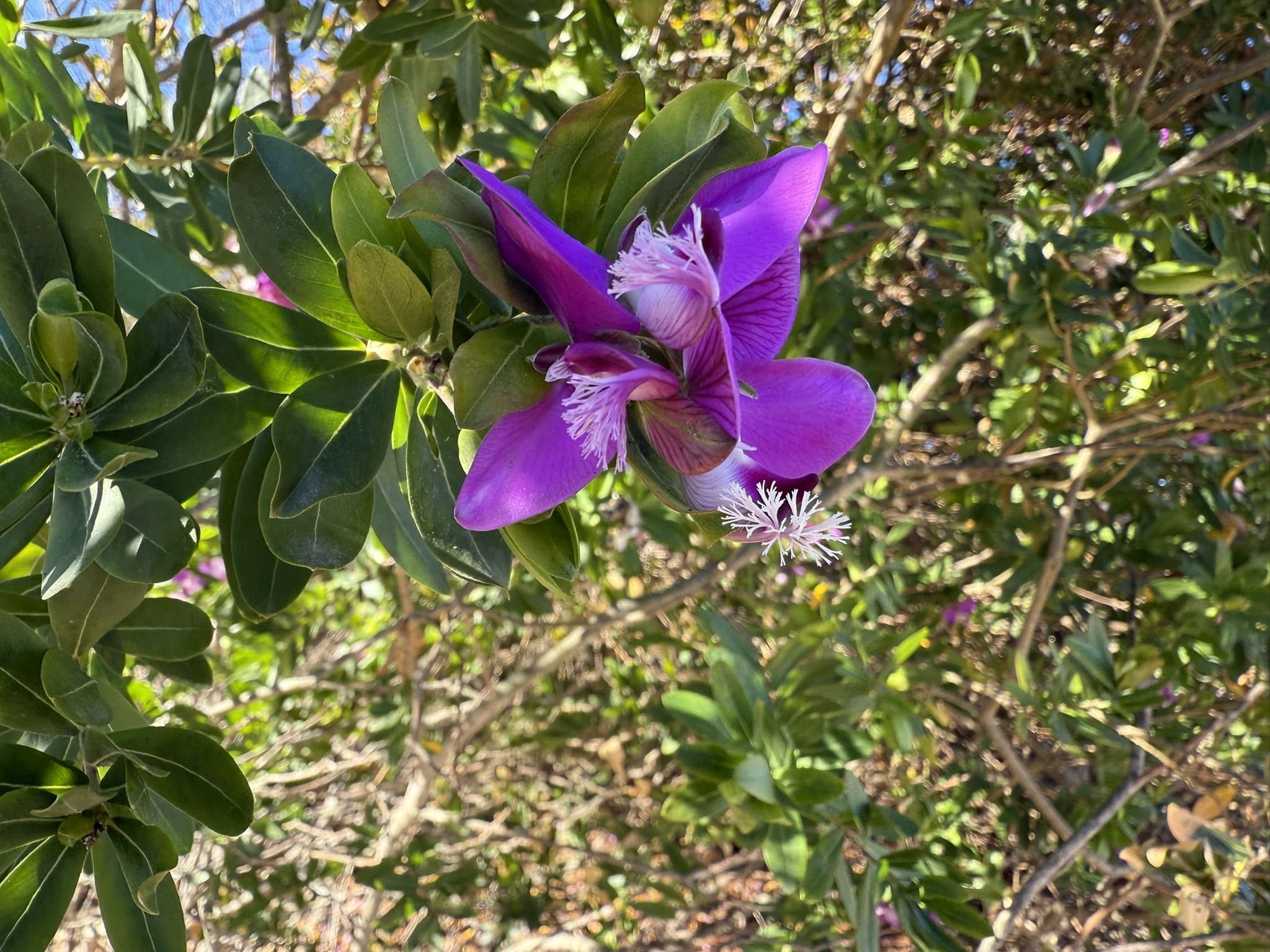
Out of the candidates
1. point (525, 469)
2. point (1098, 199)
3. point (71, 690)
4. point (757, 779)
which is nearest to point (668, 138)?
point (525, 469)

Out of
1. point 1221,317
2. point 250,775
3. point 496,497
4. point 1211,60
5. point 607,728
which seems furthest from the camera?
point 607,728

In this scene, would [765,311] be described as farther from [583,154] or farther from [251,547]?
[251,547]

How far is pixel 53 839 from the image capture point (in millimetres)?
798

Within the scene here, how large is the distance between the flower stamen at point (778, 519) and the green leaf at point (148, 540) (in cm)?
52

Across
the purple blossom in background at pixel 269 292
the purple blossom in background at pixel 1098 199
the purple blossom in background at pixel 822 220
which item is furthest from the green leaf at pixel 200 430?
the purple blossom in background at pixel 822 220

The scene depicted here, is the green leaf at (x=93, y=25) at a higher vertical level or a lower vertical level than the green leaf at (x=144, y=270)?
higher

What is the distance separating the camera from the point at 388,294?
0.65 metres

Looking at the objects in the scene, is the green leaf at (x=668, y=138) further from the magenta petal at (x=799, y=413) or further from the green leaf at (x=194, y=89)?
the green leaf at (x=194, y=89)

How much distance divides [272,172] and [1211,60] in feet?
11.1

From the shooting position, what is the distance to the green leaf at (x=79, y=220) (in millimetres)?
705

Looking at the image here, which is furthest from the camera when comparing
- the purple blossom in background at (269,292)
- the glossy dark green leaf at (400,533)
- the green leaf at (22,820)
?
the purple blossom in background at (269,292)

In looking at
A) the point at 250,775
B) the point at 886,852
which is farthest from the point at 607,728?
the point at 886,852

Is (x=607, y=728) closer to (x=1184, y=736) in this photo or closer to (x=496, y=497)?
(x=1184, y=736)

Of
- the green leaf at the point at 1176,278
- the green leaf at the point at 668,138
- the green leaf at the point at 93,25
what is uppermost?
the green leaf at the point at 93,25
